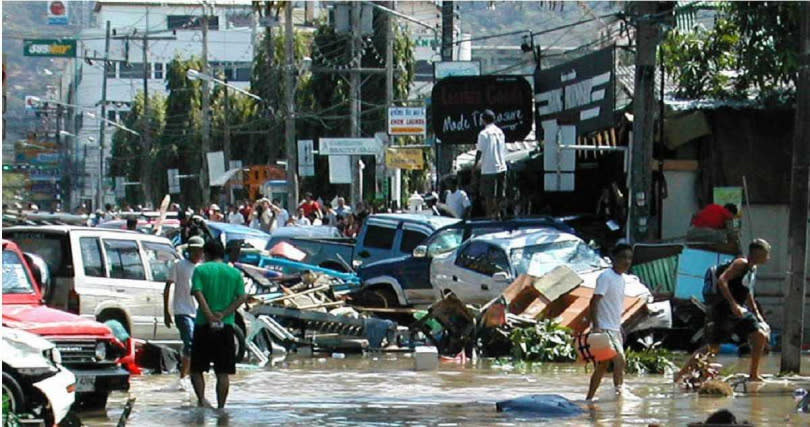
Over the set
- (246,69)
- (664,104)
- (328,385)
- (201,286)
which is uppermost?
(246,69)

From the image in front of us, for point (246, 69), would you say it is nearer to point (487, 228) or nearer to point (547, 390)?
point (487, 228)

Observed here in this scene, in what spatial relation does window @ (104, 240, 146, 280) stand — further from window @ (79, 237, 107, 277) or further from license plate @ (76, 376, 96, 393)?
license plate @ (76, 376, 96, 393)

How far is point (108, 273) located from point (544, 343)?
6.10m

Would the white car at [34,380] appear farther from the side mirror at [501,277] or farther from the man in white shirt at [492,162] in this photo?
the man in white shirt at [492,162]

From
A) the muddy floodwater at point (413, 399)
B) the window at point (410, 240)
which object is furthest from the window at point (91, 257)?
the window at point (410, 240)

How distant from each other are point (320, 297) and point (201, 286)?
32.3 feet

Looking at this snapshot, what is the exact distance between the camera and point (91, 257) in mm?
19438

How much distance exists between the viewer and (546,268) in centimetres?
2284

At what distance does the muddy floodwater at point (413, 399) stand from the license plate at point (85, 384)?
0.95ft

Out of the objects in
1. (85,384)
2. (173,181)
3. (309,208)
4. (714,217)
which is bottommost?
(85,384)

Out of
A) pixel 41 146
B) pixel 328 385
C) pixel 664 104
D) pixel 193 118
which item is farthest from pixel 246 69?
pixel 328 385

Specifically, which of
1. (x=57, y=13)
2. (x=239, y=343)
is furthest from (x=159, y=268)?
(x=57, y=13)

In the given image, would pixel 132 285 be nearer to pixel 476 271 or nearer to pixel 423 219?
pixel 476 271

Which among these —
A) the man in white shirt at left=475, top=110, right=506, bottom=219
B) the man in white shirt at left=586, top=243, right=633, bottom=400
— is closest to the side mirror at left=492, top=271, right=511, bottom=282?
the man in white shirt at left=475, top=110, right=506, bottom=219
